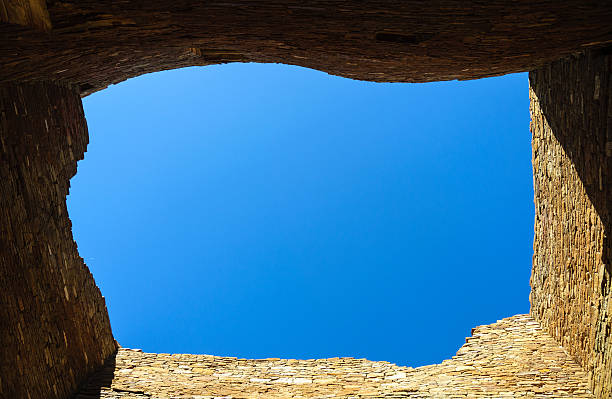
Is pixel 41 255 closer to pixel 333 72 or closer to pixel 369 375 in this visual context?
pixel 333 72

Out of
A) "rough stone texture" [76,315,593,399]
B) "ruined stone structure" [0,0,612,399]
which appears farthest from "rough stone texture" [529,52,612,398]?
"rough stone texture" [76,315,593,399]

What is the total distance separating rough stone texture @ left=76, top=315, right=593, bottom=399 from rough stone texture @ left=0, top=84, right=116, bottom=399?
68cm

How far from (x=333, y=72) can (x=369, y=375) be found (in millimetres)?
4211

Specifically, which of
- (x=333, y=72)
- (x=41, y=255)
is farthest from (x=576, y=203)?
(x=41, y=255)

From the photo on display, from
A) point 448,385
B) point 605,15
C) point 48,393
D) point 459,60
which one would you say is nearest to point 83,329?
point 48,393

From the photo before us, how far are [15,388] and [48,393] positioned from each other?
778mm

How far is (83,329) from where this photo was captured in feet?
21.6

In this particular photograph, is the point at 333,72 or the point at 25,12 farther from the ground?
the point at 333,72

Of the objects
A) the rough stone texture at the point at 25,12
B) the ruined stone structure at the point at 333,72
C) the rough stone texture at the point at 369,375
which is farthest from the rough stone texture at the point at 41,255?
the rough stone texture at the point at 25,12

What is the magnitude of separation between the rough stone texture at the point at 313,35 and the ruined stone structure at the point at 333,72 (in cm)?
2

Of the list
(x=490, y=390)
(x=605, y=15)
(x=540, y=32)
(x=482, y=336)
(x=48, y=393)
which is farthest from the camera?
(x=482, y=336)

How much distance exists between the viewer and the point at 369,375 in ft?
23.3

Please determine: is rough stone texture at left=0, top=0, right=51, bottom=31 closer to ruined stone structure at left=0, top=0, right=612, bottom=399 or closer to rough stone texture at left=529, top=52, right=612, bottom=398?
ruined stone structure at left=0, top=0, right=612, bottom=399

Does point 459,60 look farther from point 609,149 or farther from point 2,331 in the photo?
point 2,331
